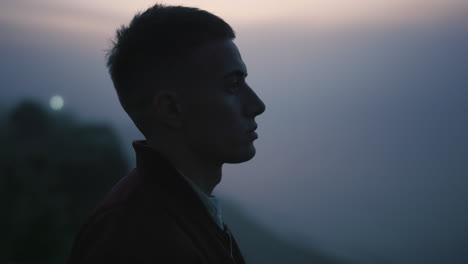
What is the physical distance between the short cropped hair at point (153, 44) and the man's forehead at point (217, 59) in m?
0.02

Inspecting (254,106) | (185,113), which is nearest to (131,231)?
(185,113)

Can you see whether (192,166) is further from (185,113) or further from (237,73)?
(237,73)

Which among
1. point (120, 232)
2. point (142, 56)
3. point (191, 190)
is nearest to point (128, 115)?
point (142, 56)

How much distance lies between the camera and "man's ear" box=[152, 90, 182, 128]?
125 cm

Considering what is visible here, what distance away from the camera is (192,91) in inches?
49.2

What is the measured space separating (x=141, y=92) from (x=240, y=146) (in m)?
0.40

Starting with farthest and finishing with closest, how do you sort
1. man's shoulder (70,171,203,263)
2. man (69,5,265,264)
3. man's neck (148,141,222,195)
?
man's neck (148,141,222,195) < man (69,5,265,264) < man's shoulder (70,171,203,263)

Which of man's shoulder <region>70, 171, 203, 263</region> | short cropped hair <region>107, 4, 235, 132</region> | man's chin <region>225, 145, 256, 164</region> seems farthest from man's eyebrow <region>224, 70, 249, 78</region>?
man's shoulder <region>70, 171, 203, 263</region>

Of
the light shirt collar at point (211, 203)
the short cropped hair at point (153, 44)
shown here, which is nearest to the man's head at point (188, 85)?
the short cropped hair at point (153, 44)

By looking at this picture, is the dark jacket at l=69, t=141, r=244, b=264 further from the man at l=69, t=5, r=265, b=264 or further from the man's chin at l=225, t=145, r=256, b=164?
the man's chin at l=225, t=145, r=256, b=164

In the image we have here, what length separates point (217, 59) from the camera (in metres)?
1.29

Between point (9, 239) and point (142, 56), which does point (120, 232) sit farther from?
point (9, 239)

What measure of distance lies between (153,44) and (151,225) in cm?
65

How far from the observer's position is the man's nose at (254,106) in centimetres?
130
